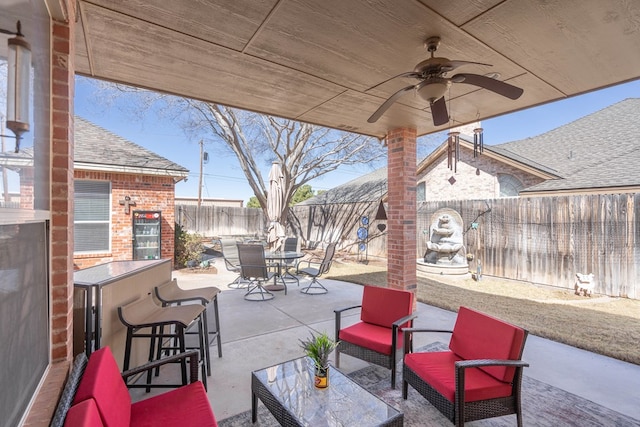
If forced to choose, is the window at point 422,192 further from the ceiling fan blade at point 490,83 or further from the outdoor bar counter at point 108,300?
the outdoor bar counter at point 108,300

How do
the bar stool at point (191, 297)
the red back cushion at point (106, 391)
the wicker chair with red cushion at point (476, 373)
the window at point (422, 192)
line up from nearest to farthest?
the red back cushion at point (106, 391) → the wicker chair with red cushion at point (476, 373) → the bar stool at point (191, 297) → the window at point (422, 192)

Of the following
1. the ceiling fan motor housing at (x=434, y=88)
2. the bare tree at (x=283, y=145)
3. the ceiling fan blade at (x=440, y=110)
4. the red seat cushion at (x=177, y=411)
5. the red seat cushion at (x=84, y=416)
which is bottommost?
the red seat cushion at (x=177, y=411)

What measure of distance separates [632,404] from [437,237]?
21.3ft

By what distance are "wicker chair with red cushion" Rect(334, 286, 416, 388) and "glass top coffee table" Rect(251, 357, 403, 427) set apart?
1.92 ft

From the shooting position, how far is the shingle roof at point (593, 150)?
7078 mm

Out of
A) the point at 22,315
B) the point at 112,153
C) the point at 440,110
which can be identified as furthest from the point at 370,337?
the point at 112,153

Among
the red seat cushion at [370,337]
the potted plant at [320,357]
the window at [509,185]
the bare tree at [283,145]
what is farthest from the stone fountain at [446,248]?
the potted plant at [320,357]

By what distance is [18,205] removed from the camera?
3.75 feet

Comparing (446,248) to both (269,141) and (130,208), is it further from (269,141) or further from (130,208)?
(130,208)

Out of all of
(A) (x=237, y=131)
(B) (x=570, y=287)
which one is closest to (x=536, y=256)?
(B) (x=570, y=287)

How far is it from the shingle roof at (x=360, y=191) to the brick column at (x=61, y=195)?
1100 cm

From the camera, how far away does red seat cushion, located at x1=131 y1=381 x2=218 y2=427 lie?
162cm

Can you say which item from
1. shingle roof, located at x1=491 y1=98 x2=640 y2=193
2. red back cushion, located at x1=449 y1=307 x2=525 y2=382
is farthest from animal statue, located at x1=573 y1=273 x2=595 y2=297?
red back cushion, located at x1=449 y1=307 x2=525 y2=382

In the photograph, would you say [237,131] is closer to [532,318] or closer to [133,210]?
[133,210]
